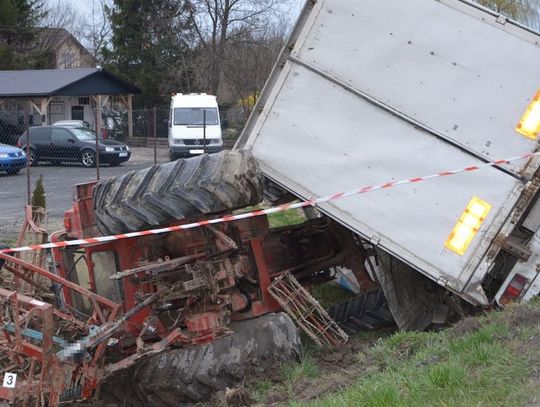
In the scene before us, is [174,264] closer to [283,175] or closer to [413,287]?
[283,175]

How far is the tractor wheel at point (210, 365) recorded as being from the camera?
566 cm

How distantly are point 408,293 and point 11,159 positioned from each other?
1738cm

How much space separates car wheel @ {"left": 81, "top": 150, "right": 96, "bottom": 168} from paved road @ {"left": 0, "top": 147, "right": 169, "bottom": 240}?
25 cm

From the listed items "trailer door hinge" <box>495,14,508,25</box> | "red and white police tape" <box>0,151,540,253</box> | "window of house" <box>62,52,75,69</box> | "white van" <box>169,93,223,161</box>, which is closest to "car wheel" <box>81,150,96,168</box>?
"white van" <box>169,93,223,161</box>

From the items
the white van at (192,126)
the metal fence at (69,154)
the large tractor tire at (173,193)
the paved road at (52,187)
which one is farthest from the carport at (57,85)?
the large tractor tire at (173,193)

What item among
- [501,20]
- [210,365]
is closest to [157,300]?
[210,365]

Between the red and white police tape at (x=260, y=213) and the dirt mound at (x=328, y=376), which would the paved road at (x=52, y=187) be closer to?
the red and white police tape at (x=260, y=213)

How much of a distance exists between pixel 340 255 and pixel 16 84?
22303mm

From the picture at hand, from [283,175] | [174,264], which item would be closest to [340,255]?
[283,175]

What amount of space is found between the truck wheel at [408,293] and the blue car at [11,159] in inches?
668

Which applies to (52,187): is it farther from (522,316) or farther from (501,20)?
(522,316)

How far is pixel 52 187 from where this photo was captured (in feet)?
61.1

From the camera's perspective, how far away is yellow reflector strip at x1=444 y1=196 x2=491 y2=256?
241 inches

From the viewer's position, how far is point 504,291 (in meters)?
6.45
